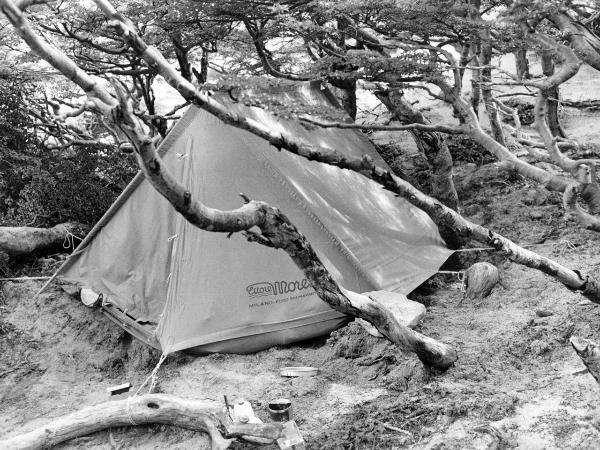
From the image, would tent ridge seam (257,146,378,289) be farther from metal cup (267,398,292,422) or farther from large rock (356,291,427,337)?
metal cup (267,398,292,422)

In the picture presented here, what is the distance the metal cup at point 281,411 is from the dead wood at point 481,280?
2.28 meters

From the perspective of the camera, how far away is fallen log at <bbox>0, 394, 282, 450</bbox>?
379cm

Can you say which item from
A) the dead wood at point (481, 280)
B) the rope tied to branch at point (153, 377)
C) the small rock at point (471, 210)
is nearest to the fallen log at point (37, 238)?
the rope tied to branch at point (153, 377)

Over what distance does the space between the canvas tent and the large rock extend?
242 mm

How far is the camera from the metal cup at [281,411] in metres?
3.66

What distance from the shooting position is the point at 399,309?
482 cm

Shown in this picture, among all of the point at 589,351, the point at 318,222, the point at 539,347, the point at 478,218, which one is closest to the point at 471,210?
the point at 478,218

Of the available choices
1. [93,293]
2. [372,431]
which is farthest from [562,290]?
[93,293]

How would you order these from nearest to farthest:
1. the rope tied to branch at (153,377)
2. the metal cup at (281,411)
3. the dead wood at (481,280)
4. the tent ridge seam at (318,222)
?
the metal cup at (281,411) < the rope tied to branch at (153,377) < the tent ridge seam at (318,222) < the dead wood at (481,280)

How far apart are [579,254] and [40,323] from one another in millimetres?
4725

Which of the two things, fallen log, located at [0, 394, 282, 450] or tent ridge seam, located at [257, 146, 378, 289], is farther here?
tent ridge seam, located at [257, 146, 378, 289]

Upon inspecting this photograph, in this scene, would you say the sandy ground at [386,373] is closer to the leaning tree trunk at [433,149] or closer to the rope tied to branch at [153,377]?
the rope tied to branch at [153,377]

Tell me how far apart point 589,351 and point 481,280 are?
2.25 metres

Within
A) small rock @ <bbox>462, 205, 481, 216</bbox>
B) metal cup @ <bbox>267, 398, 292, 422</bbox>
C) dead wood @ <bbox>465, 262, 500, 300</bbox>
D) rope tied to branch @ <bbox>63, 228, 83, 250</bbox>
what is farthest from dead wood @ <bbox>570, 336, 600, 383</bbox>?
rope tied to branch @ <bbox>63, 228, 83, 250</bbox>
